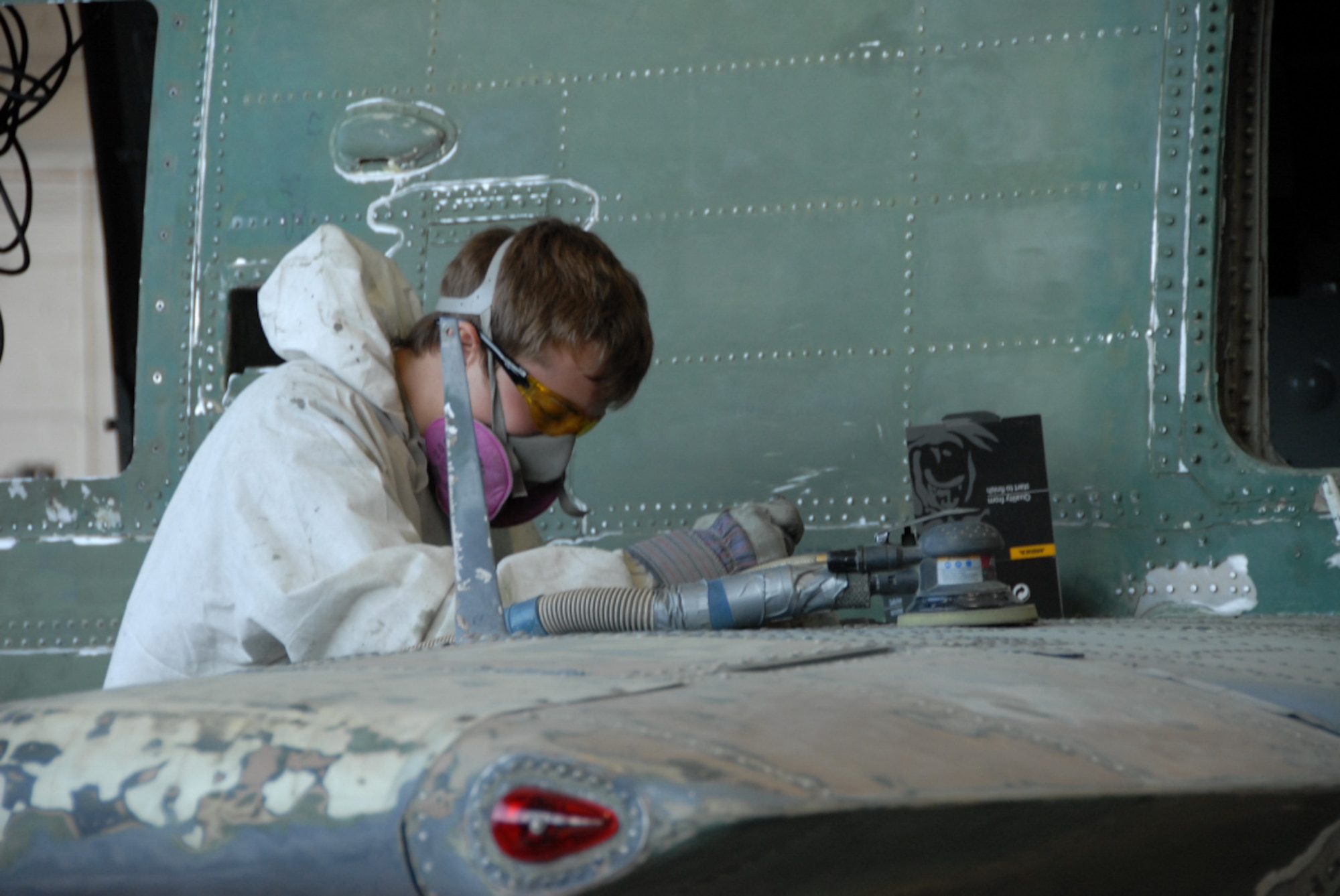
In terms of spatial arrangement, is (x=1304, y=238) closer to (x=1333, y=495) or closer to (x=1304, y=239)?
(x=1304, y=239)

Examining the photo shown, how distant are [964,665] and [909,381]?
1.75 meters

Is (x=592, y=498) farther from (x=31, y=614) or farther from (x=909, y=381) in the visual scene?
(x=31, y=614)

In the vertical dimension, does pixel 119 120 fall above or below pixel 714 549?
above

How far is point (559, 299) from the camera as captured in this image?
7.13 feet

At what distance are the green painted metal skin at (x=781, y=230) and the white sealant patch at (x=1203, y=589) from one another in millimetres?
24

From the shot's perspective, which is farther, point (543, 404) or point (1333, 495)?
point (1333, 495)

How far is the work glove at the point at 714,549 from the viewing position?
2129 mm

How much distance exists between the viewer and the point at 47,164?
7.80 metres

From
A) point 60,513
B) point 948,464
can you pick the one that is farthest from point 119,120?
point 948,464

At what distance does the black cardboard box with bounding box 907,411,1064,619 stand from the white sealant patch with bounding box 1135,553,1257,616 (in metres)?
0.24

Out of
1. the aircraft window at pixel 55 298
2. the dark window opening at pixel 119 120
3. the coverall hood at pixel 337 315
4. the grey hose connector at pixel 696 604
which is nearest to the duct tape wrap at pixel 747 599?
the grey hose connector at pixel 696 604

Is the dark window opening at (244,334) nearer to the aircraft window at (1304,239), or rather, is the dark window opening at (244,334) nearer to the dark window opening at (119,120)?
the dark window opening at (119,120)

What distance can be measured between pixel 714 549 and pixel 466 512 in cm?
51

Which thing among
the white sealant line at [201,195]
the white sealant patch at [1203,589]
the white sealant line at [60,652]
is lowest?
the white sealant line at [60,652]
